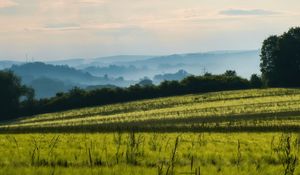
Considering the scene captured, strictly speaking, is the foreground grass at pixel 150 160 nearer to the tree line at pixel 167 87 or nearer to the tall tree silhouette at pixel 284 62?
the tree line at pixel 167 87

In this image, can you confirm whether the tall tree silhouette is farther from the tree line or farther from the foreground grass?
the foreground grass

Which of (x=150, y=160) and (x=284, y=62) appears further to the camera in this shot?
(x=284, y=62)

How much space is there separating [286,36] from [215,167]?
126648mm

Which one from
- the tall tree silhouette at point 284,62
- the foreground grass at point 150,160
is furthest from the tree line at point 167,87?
the foreground grass at point 150,160

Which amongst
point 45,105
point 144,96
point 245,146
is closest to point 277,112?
point 245,146

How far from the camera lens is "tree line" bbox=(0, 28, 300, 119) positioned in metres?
130

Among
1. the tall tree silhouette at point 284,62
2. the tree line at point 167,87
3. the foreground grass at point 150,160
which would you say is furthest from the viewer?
the tall tree silhouette at point 284,62

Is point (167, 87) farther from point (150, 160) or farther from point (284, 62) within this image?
point (150, 160)

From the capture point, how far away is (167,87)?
134 m

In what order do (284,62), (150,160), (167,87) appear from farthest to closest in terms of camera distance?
1. (284,62)
2. (167,87)
3. (150,160)

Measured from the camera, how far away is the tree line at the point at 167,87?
13000cm

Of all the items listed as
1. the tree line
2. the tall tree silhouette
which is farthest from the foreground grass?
the tall tree silhouette

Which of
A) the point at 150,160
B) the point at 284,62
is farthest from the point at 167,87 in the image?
the point at 150,160

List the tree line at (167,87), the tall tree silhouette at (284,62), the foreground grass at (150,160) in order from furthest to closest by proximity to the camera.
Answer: the tall tree silhouette at (284,62) → the tree line at (167,87) → the foreground grass at (150,160)
